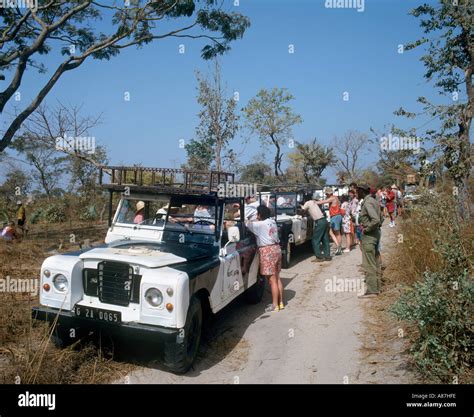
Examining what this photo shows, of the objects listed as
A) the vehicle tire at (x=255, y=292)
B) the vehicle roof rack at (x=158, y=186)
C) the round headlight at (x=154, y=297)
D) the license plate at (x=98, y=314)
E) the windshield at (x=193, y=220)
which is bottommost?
the vehicle tire at (x=255, y=292)

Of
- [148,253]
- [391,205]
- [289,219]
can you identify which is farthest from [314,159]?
[148,253]

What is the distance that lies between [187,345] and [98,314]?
980 millimetres

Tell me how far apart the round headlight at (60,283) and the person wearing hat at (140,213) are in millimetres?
1638

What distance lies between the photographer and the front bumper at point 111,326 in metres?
4.19

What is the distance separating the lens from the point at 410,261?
21.7ft

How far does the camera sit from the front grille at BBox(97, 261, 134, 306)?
445 cm

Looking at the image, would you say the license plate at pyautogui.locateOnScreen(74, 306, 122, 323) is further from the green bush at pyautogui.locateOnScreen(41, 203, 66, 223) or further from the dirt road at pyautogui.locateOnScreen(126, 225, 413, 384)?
the green bush at pyautogui.locateOnScreen(41, 203, 66, 223)

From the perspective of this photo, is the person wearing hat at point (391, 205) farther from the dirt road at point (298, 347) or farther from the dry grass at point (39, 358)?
the dry grass at point (39, 358)

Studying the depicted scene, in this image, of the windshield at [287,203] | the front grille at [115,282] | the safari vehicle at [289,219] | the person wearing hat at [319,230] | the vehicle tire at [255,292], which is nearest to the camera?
the front grille at [115,282]

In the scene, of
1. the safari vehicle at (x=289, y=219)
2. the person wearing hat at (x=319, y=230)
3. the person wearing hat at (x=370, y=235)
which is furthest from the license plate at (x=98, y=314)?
the person wearing hat at (x=319, y=230)

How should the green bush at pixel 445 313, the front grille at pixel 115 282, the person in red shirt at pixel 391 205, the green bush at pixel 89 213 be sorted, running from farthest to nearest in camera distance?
1. the green bush at pixel 89 213
2. the person in red shirt at pixel 391 205
3. the front grille at pixel 115 282
4. the green bush at pixel 445 313

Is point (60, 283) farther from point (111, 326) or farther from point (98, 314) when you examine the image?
point (111, 326)

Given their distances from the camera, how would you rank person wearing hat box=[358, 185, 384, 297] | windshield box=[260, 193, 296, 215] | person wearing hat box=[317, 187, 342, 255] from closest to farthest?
person wearing hat box=[358, 185, 384, 297]
person wearing hat box=[317, 187, 342, 255]
windshield box=[260, 193, 296, 215]

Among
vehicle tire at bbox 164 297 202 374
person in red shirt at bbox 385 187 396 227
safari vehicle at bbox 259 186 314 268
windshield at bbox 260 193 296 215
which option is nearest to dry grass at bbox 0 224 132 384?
vehicle tire at bbox 164 297 202 374
